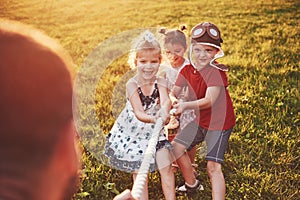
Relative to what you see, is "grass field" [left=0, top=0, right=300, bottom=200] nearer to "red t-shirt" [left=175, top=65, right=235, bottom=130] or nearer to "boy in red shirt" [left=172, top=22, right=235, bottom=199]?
"boy in red shirt" [left=172, top=22, right=235, bottom=199]

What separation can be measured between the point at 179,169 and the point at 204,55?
1.23 m

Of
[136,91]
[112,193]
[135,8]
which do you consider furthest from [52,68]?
[135,8]

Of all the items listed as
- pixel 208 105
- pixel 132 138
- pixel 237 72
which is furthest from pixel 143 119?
pixel 237 72

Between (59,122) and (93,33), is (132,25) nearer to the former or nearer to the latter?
(93,33)

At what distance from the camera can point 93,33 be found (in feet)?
36.6

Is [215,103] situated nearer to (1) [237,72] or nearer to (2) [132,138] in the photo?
(2) [132,138]

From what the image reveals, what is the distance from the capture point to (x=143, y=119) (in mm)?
3900

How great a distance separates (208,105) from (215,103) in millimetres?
67

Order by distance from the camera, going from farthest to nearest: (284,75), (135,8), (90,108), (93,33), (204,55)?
(135,8) < (93,33) < (284,75) < (90,108) < (204,55)

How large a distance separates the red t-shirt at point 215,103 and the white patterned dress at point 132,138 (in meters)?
0.33

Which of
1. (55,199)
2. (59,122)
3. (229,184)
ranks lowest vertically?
(229,184)

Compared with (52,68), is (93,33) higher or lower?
lower

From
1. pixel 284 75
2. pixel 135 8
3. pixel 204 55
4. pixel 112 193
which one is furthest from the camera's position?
pixel 135 8

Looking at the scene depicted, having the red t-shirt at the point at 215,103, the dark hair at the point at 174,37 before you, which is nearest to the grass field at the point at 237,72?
the red t-shirt at the point at 215,103
